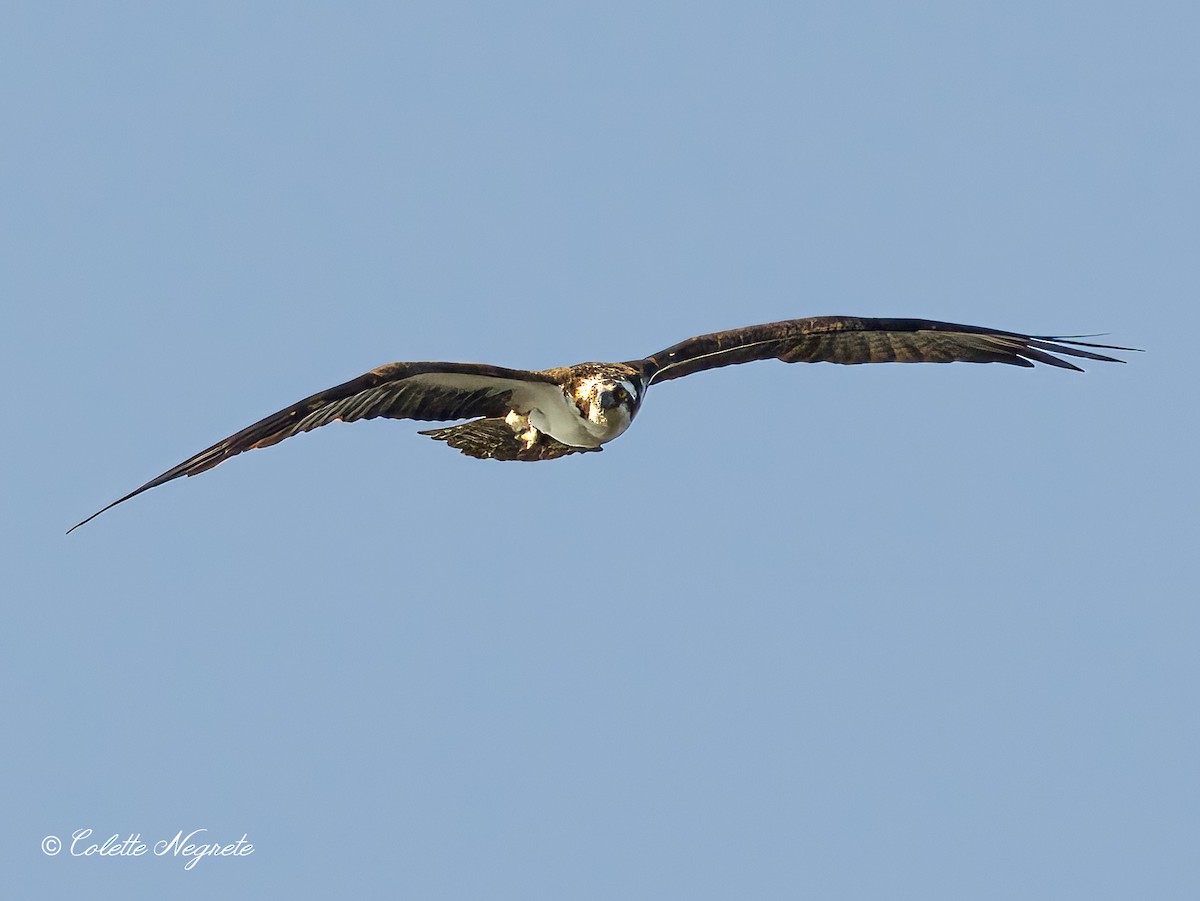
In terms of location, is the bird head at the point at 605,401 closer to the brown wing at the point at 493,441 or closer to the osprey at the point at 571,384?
the osprey at the point at 571,384

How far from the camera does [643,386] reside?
18.3 m

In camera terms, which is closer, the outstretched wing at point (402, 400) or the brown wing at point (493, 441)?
the outstretched wing at point (402, 400)

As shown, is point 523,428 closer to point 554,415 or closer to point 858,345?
point 554,415

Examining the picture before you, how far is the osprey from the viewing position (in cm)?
1567

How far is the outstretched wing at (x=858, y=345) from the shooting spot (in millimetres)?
19328

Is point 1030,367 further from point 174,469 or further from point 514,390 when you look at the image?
point 174,469

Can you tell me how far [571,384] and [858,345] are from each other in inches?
155

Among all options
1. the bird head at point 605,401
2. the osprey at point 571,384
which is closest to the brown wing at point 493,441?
the osprey at point 571,384

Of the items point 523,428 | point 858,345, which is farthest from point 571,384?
point 858,345

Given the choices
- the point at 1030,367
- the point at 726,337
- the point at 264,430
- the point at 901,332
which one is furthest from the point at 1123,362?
the point at 264,430

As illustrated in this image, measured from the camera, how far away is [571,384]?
1792 cm

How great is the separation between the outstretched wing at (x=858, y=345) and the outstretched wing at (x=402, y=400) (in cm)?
160

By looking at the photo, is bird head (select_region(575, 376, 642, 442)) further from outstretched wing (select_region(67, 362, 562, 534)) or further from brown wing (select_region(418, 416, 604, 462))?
brown wing (select_region(418, 416, 604, 462))

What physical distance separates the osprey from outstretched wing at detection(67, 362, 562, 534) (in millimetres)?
10
